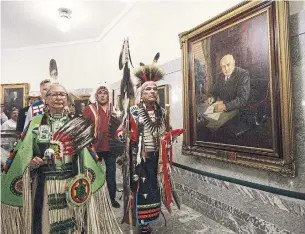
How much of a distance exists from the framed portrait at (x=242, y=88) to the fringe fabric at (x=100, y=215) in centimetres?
79

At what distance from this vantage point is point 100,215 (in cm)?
115

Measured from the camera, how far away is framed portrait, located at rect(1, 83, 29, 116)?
2.01 meters

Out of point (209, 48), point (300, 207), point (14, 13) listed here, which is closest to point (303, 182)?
point (300, 207)

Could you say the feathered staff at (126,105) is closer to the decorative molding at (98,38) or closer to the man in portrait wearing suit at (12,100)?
the decorative molding at (98,38)

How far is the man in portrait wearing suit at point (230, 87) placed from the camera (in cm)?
132

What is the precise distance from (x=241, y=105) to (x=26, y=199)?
129cm

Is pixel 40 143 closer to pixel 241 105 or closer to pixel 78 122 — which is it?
pixel 78 122

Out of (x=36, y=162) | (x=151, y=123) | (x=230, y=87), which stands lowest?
(x=36, y=162)

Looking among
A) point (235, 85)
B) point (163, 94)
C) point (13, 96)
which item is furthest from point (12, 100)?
point (235, 85)

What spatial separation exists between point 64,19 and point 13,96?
1.13m

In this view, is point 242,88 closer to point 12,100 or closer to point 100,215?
point 100,215

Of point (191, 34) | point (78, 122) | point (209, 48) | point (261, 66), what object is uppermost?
point (191, 34)

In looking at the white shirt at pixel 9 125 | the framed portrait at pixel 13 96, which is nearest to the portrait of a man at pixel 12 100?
the framed portrait at pixel 13 96

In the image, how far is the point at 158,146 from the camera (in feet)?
4.72
